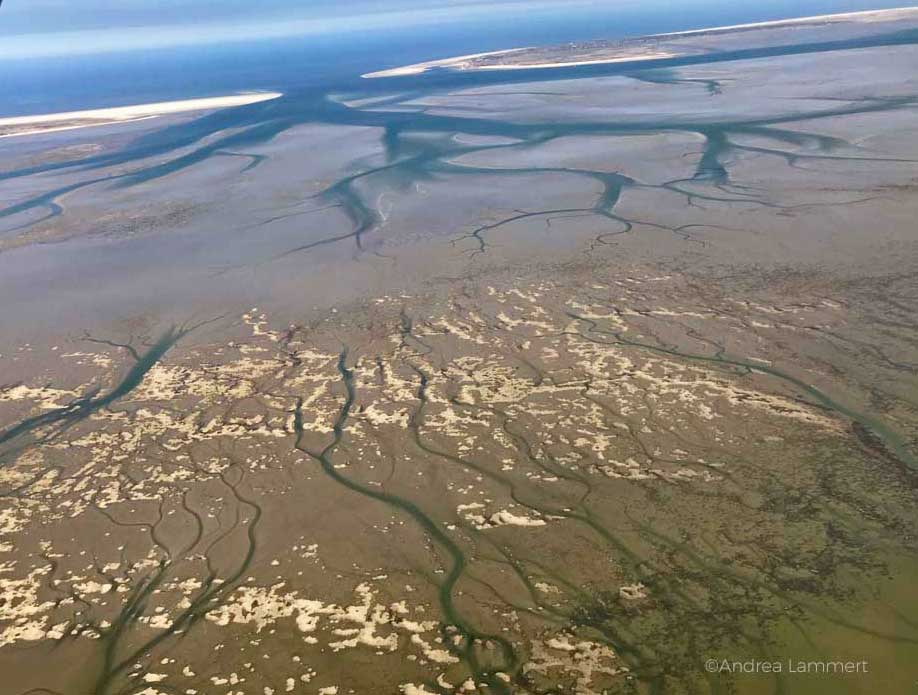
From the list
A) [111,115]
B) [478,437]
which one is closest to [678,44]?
[111,115]

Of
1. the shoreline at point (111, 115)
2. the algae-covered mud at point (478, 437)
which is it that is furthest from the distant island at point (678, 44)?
the algae-covered mud at point (478, 437)

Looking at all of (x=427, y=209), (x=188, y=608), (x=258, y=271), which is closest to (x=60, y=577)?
(x=188, y=608)

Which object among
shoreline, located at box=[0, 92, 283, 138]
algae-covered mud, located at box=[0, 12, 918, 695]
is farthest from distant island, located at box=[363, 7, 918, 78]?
algae-covered mud, located at box=[0, 12, 918, 695]

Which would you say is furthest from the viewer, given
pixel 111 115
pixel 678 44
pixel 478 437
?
pixel 678 44

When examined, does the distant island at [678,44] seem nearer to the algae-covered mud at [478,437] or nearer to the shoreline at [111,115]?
the shoreline at [111,115]

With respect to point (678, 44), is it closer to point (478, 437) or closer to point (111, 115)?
point (111, 115)
